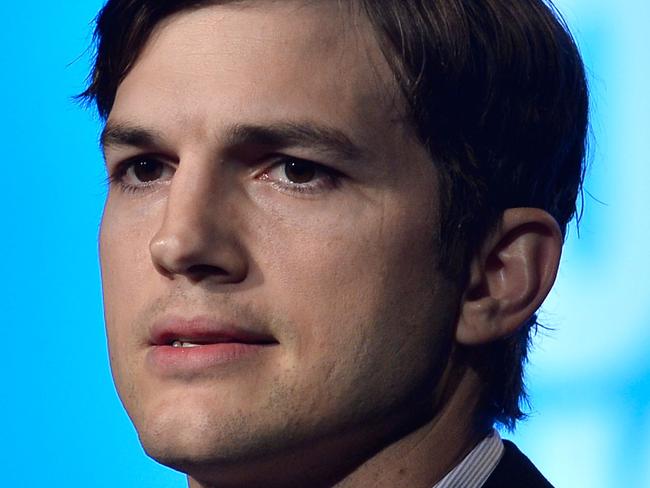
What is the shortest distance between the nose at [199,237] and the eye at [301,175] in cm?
8

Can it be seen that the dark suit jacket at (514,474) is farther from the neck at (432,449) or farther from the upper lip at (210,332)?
the upper lip at (210,332)

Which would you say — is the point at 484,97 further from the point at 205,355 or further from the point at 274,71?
the point at 205,355

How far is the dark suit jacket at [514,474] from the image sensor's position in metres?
1.92

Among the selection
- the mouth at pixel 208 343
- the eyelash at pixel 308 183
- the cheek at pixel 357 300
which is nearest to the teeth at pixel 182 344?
the mouth at pixel 208 343

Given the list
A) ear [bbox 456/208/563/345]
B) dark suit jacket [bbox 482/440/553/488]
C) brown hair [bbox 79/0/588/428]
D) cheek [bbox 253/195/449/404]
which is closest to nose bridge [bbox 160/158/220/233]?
cheek [bbox 253/195/449/404]

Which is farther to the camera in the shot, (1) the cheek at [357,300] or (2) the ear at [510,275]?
(2) the ear at [510,275]

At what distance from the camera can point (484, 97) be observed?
1.97 metres

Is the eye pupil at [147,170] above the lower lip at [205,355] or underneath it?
above

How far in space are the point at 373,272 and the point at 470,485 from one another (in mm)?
347

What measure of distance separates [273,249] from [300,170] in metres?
0.12

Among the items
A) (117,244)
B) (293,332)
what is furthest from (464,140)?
(117,244)

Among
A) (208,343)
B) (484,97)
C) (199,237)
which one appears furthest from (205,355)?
(484,97)

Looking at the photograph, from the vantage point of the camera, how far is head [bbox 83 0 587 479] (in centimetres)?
178

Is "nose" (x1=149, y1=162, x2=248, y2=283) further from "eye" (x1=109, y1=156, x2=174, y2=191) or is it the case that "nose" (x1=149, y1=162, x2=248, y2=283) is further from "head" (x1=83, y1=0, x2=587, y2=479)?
"eye" (x1=109, y1=156, x2=174, y2=191)
